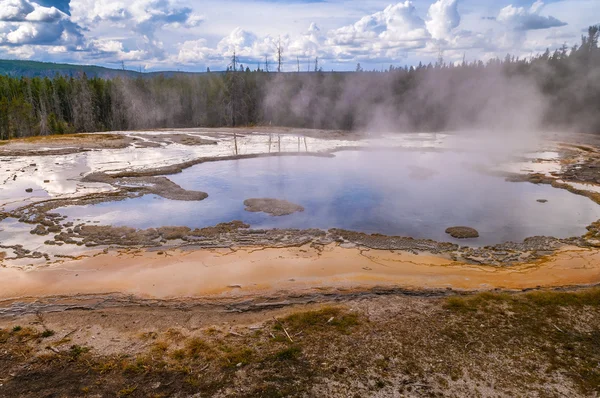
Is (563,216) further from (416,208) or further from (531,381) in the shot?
(531,381)

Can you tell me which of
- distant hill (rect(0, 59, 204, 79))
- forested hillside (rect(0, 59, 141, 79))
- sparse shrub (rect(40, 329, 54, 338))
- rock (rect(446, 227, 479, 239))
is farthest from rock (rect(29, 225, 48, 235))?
forested hillside (rect(0, 59, 141, 79))

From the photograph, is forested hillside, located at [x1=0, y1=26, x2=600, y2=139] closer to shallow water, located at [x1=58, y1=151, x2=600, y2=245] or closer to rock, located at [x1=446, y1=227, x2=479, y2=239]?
shallow water, located at [x1=58, y1=151, x2=600, y2=245]

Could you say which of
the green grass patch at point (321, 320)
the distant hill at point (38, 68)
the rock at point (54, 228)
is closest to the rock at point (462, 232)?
the green grass patch at point (321, 320)

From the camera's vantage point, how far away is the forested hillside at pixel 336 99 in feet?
167

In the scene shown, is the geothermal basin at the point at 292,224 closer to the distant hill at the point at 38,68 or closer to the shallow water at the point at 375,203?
the shallow water at the point at 375,203

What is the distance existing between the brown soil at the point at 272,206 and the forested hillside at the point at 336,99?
3893cm

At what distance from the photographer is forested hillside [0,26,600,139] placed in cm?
5084

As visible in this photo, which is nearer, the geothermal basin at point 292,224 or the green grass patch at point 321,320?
the green grass patch at point 321,320

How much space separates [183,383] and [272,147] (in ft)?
89.5

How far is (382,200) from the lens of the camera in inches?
684

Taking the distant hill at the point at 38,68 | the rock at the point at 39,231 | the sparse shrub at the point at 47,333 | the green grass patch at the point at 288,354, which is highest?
the distant hill at the point at 38,68

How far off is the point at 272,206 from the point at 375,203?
4.38 m

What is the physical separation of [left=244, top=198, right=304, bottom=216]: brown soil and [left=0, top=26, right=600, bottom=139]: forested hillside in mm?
38931

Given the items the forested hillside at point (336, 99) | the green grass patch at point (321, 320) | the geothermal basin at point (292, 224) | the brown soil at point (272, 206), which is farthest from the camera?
the forested hillside at point (336, 99)
